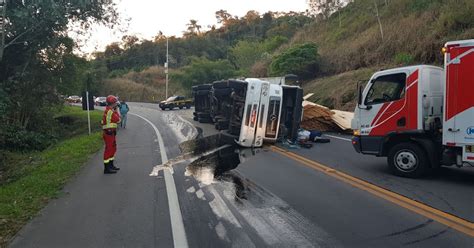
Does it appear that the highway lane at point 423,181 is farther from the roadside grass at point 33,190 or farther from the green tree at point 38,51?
the green tree at point 38,51

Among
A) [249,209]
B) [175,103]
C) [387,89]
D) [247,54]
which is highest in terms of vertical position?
[247,54]

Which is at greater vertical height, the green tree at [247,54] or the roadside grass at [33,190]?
the green tree at [247,54]

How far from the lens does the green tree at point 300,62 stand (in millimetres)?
35531

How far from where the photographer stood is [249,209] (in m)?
6.25

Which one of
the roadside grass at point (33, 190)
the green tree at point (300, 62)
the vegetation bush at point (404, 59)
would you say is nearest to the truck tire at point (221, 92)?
the roadside grass at point (33, 190)

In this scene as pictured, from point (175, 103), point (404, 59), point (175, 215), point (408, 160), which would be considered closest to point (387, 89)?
point (408, 160)

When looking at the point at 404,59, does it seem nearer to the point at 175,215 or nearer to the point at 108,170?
the point at 108,170

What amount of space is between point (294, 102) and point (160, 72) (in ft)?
268

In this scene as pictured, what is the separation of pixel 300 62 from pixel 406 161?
92.3ft

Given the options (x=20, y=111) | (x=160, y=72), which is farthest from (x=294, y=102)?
(x=160, y=72)

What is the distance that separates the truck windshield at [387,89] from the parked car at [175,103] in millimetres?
36101

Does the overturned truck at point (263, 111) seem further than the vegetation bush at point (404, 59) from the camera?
No

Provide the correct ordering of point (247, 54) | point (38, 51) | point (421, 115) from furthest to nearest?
point (247, 54) → point (38, 51) → point (421, 115)

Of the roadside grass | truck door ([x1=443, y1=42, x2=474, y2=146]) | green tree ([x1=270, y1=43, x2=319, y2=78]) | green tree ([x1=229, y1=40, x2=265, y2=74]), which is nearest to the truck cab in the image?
truck door ([x1=443, y1=42, x2=474, y2=146])
